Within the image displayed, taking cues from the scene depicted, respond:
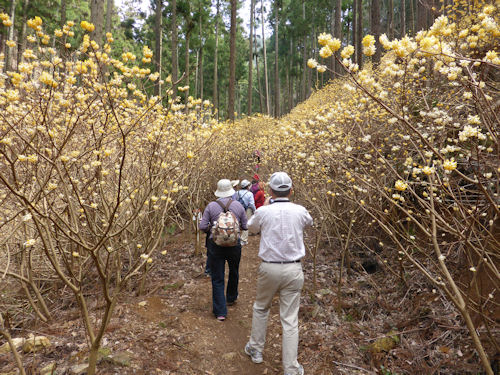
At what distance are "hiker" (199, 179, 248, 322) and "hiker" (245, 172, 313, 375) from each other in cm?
74

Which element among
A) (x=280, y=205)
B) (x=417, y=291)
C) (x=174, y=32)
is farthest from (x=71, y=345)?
(x=174, y=32)

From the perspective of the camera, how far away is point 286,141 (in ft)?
20.3

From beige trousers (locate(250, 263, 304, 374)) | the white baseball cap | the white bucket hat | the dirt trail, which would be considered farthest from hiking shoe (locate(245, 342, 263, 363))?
the white bucket hat

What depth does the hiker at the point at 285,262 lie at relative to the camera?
275 centimetres

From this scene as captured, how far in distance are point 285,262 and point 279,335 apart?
56.7 inches

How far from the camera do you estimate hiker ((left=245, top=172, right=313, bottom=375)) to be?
108 inches

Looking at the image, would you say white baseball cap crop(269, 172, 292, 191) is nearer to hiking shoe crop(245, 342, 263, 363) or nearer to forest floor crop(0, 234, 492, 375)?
hiking shoe crop(245, 342, 263, 363)

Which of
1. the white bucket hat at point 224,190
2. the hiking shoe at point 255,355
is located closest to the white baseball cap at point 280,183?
the white bucket hat at point 224,190

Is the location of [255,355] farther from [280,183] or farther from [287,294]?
[280,183]

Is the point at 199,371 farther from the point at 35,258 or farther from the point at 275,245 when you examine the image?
the point at 35,258

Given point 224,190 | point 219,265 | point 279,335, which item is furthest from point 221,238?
point 279,335

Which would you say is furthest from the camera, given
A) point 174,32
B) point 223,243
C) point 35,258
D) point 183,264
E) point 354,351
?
point 174,32

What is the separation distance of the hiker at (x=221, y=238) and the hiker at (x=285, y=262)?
737mm

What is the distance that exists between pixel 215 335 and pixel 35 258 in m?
2.75
